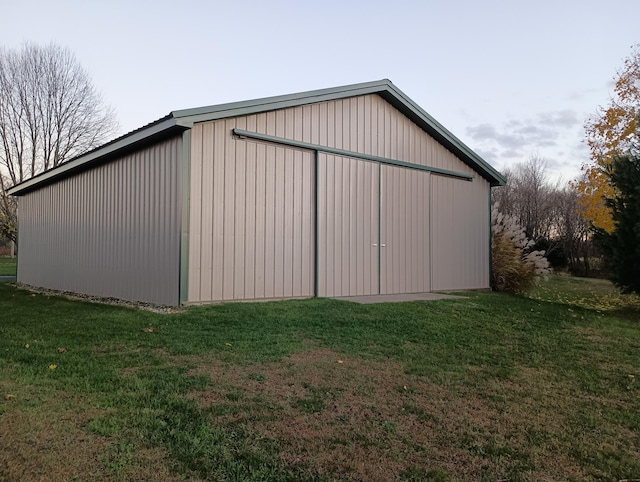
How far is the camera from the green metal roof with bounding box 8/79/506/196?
690 cm

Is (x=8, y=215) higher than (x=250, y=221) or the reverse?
higher

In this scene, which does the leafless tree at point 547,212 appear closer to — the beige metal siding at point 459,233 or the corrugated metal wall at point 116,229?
the beige metal siding at point 459,233

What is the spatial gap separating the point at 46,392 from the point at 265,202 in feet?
16.8

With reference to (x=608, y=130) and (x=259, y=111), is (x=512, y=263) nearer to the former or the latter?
(x=608, y=130)

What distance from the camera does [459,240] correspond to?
37.0ft

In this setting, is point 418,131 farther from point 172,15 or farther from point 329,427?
point 329,427

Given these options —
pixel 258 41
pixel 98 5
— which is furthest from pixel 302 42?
pixel 98 5

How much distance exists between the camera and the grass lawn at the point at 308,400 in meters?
2.26

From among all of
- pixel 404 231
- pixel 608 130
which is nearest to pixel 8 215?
pixel 404 231

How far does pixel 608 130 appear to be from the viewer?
1505cm

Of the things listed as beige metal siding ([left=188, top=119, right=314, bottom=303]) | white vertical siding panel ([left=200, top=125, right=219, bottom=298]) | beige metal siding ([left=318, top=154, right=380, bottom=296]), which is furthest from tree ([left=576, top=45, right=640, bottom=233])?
white vertical siding panel ([left=200, top=125, right=219, bottom=298])

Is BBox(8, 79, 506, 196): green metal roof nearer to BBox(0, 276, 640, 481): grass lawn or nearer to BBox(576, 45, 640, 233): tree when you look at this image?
BBox(0, 276, 640, 481): grass lawn

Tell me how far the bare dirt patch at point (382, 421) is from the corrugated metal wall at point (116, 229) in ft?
12.5

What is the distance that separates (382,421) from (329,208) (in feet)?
20.2
